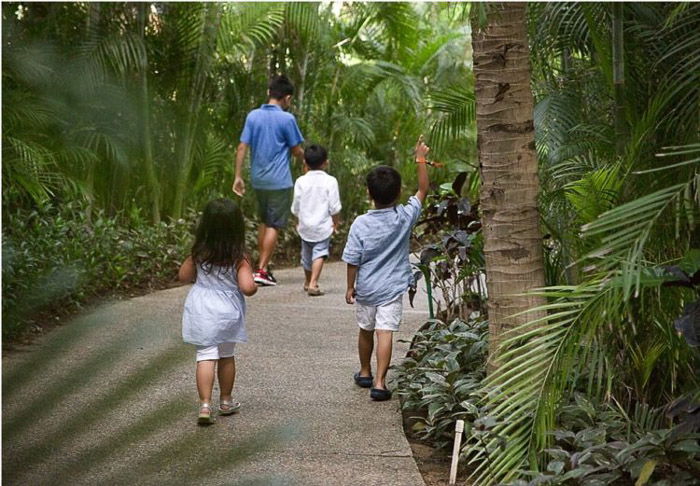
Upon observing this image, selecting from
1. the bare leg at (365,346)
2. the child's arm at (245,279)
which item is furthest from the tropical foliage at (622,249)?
the child's arm at (245,279)

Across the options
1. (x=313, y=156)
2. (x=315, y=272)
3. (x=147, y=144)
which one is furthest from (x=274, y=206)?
(x=147, y=144)

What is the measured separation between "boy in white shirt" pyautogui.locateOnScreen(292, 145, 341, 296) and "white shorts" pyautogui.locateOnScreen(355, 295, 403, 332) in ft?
9.00

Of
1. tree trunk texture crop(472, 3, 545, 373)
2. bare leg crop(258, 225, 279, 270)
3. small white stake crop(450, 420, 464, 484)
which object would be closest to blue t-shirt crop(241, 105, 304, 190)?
bare leg crop(258, 225, 279, 270)

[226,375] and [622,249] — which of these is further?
[226,375]

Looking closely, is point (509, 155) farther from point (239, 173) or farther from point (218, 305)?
point (239, 173)

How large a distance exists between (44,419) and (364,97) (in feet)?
39.0

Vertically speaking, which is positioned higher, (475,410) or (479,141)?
(479,141)

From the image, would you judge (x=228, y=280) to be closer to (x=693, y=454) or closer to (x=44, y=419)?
(x=693, y=454)

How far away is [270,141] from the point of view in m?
7.74

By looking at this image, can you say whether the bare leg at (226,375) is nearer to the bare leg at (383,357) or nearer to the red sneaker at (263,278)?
the bare leg at (383,357)

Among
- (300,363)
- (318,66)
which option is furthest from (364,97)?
(300,363)

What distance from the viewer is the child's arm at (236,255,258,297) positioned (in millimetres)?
4441

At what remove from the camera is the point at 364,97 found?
40.2ft

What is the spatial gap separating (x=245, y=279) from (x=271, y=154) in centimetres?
342
